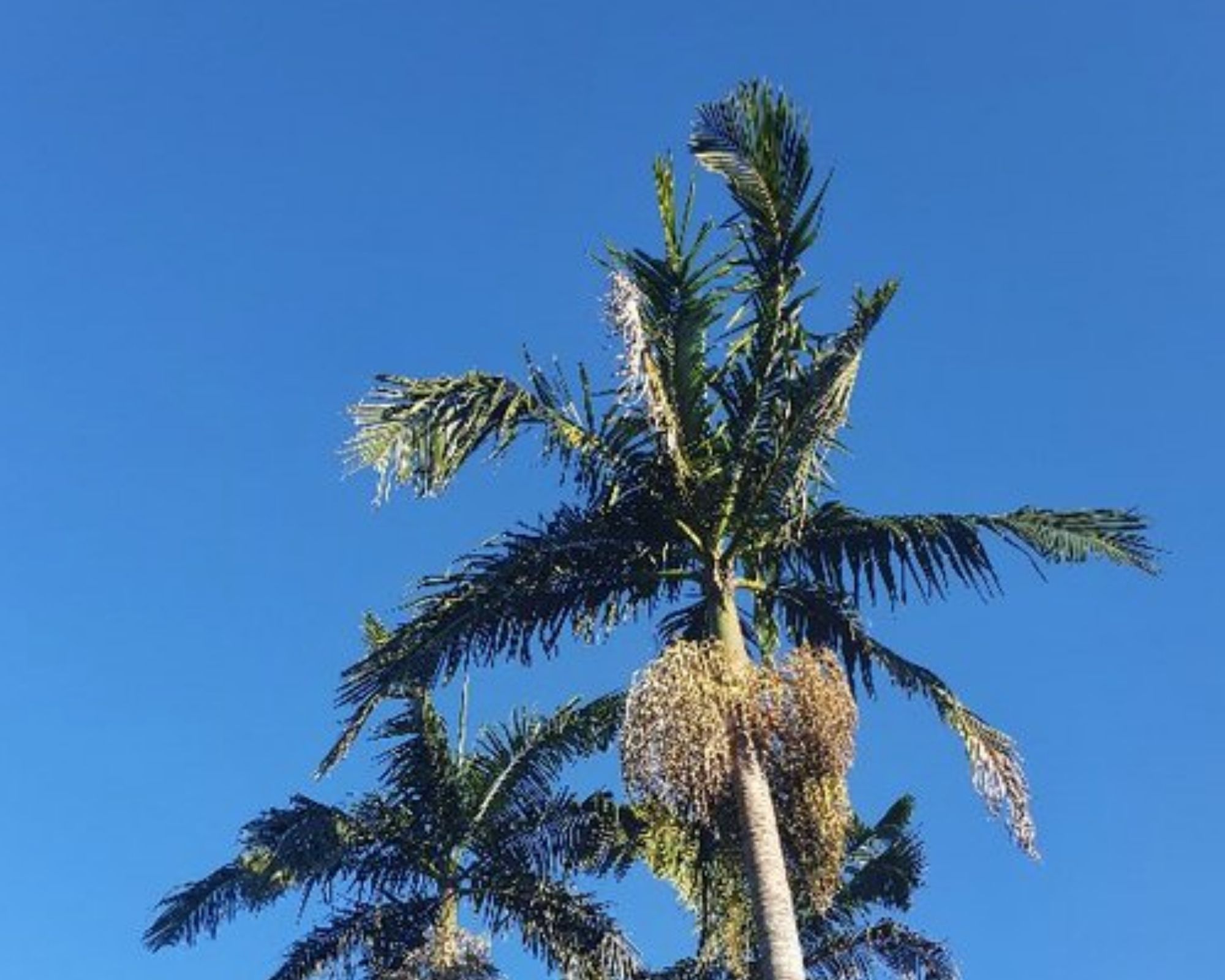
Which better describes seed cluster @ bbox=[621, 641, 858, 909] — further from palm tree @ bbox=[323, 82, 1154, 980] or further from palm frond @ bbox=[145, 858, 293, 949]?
palm frond @ bbox=[145, 858, 293, 949]

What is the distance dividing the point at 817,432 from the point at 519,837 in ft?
25.9

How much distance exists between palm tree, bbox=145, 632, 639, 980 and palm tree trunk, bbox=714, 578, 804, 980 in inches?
206

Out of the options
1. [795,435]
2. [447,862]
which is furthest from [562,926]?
[795,435]

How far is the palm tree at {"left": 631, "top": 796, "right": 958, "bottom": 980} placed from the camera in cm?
1258

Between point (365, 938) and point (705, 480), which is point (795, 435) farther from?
point (365, 938)

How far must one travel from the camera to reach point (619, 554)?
1274cm

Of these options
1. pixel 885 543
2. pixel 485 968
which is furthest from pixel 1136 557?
pixel 485 968

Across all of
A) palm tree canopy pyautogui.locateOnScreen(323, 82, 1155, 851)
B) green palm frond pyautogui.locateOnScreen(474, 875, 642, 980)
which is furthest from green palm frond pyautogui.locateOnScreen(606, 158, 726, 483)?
green palm frond pyautogui.locateOnScreen(474, 875, 642, 980)

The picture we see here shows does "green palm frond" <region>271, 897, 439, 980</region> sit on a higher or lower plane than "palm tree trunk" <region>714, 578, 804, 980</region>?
higher

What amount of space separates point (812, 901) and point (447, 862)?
22.0 feet

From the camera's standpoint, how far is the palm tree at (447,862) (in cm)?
1694

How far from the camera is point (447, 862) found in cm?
1806

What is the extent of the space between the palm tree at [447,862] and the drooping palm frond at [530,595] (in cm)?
370

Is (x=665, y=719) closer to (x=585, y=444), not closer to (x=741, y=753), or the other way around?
(x=741, y=753)
